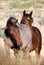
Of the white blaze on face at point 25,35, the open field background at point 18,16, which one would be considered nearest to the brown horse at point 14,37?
the white blaze on face at point 25,35

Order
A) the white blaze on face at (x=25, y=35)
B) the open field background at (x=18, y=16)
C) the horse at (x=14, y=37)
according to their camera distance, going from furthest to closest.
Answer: the white blaze on face at (x=25, y=35)
the horse at (x=14, y=37)
the open field background at (x=18, y=16)

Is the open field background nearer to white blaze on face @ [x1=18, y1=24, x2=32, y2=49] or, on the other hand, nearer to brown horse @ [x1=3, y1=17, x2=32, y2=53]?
brown horse @ [x1=3, y1=17, x2=32, y2=53]

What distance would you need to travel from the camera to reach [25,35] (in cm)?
1032

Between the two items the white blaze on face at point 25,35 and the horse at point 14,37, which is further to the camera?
the white blaze on face at point 25,35

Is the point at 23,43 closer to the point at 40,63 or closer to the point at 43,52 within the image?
the point at 40,63

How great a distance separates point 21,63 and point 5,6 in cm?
1913

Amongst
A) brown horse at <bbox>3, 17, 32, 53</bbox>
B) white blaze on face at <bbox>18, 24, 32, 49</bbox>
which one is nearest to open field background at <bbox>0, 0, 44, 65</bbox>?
brown horse at <bbox>3, 17, 32, 53</bbox>

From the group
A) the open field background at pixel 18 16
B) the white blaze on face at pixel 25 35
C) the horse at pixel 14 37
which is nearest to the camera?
the open field background at pixel 18 16

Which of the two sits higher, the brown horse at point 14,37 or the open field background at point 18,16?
the brown horse at point 14,37

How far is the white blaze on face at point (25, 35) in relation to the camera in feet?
33.4

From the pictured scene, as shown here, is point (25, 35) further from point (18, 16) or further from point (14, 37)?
point (18, 16)

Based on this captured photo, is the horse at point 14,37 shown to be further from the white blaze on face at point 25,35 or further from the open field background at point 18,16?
the open field background at point 18,16

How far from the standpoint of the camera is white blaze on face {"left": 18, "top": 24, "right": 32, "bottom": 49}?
10.2m

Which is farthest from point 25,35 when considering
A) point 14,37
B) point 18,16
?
point 18,16
